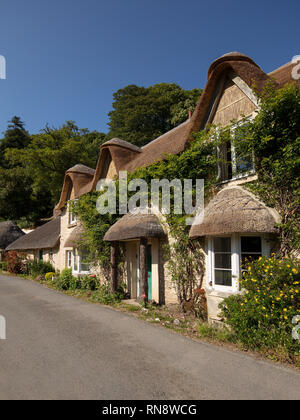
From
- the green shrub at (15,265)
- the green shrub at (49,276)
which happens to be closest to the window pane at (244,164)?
the green shrub at (49,276)

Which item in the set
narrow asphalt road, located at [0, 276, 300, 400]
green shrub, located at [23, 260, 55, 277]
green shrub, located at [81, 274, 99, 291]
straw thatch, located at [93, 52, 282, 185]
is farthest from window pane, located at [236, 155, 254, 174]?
green shrub, located at [23, 260, 55, 277]

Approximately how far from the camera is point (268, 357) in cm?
543

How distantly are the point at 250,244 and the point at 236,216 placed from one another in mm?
1035

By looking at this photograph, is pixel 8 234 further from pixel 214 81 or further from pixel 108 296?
pixel 214 81

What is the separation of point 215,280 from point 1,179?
38.0 m

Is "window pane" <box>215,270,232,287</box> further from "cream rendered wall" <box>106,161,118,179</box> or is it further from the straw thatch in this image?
"cream rendered wall" <box>106,161,118,179</box>

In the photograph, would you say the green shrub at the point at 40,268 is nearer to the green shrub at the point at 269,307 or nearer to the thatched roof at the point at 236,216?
the thatched roof at the point at 236,216

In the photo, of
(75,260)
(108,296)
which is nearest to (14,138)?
(75,260)

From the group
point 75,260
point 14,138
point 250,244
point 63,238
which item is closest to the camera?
point 250,244

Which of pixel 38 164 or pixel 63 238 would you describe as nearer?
pixel 63 238

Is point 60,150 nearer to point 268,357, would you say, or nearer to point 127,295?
point 127,295

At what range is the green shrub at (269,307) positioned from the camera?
538 centimetres

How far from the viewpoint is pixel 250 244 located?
7.31m

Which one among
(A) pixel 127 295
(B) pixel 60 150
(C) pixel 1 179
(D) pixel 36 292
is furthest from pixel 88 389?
(C) pixel 1 179
